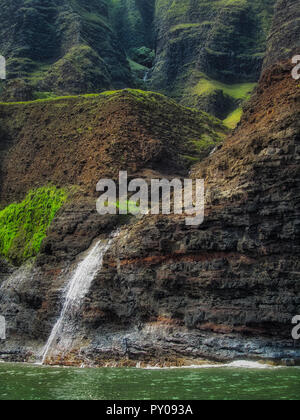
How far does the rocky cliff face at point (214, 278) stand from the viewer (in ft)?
88.9

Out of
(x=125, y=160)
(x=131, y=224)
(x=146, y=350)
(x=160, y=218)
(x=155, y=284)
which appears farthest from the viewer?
(x=125, y=160)

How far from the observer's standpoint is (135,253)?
32875 millimetres

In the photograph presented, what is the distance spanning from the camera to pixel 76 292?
1357 inches

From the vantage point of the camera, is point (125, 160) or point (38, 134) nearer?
point (125, 160)

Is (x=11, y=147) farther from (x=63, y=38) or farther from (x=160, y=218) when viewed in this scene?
(x=63, y=38)

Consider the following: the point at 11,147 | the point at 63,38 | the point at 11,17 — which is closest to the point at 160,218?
the point at 11,147

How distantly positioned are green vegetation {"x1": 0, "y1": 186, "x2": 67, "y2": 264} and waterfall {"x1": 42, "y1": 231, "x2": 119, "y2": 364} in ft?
24.7

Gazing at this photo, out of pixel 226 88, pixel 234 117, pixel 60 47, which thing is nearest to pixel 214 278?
pixel 234 117

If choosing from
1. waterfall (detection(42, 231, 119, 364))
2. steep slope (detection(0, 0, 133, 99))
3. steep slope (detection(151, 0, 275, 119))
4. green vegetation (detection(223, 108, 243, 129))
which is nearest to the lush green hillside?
steep slope (detection(151, 0, 275, 119))

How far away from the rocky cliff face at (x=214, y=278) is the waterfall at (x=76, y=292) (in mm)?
595

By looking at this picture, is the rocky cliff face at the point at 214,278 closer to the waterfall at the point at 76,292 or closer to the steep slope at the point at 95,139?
the waterfall at the point at 76,292

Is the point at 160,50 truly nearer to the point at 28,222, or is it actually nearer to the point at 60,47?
the point at 60,47

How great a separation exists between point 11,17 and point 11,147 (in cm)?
5943

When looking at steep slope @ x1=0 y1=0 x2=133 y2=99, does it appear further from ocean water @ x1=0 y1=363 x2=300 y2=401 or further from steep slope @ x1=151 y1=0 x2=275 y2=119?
ocean water @ x1=0 y1=363 x2=300 y2=401
